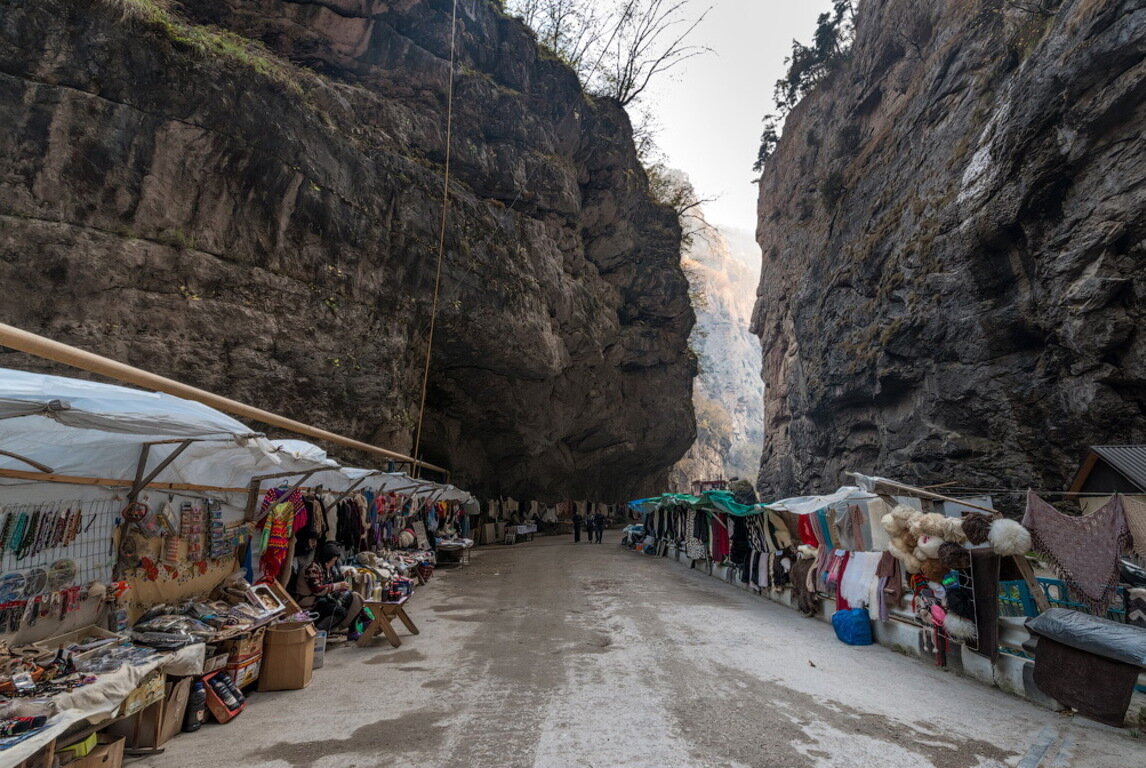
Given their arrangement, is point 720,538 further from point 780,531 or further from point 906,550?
point 906,550

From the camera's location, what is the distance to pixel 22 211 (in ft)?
39.2

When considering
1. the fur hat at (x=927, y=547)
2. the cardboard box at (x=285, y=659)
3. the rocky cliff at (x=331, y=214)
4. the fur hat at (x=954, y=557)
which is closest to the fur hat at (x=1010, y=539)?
the fur hat at (x=954, y=557)

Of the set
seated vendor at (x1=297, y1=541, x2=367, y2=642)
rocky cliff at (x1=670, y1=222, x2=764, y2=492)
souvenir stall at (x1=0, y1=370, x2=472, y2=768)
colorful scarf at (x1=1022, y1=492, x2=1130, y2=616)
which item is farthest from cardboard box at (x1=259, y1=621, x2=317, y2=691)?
rocky cliff at (x1=670, y1=222, x2=764, y2=492)

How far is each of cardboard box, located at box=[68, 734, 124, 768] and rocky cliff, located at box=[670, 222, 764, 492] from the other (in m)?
41.2

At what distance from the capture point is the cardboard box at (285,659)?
5891mm

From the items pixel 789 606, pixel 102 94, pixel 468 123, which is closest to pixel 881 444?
pixel 789 606

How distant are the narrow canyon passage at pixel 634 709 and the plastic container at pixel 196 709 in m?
0.17

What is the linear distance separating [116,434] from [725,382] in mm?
132727

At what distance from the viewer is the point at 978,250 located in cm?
1777

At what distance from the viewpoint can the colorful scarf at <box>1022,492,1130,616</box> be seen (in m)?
6.60

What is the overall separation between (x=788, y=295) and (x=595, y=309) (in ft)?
56.1

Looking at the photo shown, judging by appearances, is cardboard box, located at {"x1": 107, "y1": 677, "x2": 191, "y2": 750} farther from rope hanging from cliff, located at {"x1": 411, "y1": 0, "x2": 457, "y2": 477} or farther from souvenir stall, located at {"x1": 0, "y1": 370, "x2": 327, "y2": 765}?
rope hanging from cliff, located at {"x1": 411, "y1": 0, "x2": 457, "y2": 477}

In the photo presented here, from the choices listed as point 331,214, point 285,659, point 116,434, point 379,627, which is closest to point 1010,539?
point 379,627

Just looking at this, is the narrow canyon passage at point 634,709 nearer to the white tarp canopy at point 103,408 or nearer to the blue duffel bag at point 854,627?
the blue duffel bag at point 854,627
